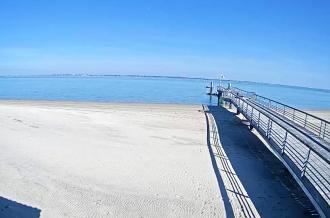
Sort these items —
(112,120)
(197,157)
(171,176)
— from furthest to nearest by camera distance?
1. (112,120)
2. (197,157)
3. (171,176)

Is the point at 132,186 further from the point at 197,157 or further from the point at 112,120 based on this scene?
the point at 112,120

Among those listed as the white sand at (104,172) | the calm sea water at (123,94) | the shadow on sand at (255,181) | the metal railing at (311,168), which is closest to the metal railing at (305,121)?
the metal railing at (311,168)

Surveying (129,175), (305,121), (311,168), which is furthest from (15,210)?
(305,121)

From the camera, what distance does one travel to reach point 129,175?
32.0 ft

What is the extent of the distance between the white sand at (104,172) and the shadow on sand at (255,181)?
43cm

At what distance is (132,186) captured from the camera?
8.97 meters

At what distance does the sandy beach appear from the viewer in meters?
7.70

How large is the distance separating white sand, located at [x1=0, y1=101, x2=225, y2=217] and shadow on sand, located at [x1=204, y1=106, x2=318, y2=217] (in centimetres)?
43

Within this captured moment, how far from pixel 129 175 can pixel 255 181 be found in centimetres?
342

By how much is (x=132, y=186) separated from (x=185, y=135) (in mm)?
7214

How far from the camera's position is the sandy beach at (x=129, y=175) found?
25.3ft

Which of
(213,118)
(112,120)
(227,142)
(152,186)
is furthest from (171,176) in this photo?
(213,118)

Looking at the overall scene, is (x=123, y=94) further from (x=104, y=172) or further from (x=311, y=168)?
(x=311, y=168)

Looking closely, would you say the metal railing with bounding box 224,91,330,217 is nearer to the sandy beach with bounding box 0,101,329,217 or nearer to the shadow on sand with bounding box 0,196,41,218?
the sandy beach with bounding box 0,101,329,217
